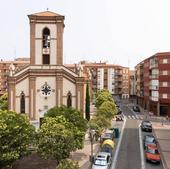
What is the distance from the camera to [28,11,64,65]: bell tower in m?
47.6

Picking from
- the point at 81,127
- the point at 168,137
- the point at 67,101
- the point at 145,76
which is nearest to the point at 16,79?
the point at 67,101

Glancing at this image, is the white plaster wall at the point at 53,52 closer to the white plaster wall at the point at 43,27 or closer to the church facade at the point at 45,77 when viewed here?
the church facade at the point at 45,77

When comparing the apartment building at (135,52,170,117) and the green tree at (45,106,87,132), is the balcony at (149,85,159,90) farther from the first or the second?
the green tree at (45,106,87,132)

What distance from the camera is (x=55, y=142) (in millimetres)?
29391

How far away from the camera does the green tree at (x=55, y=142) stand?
29.3m

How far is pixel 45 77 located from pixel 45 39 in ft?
21.7

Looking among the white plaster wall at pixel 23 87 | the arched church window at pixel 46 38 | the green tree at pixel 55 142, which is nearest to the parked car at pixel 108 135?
the white plaster wall at pixel 23 87

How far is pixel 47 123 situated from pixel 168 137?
1172 inches

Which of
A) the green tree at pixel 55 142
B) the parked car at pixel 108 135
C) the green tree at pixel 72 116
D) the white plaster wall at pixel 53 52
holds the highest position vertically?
the white plaster wall at pixel 53 52

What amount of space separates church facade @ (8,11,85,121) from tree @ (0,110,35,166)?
16320 mm

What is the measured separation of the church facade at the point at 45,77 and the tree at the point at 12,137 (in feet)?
53.5

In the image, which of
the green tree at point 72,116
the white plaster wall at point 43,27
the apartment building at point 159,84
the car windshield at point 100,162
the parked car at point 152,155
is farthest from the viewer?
the apartment building at point 159,84

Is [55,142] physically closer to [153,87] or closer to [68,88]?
[68,88]

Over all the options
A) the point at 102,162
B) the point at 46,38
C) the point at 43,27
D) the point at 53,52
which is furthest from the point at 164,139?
the point at 43,27
